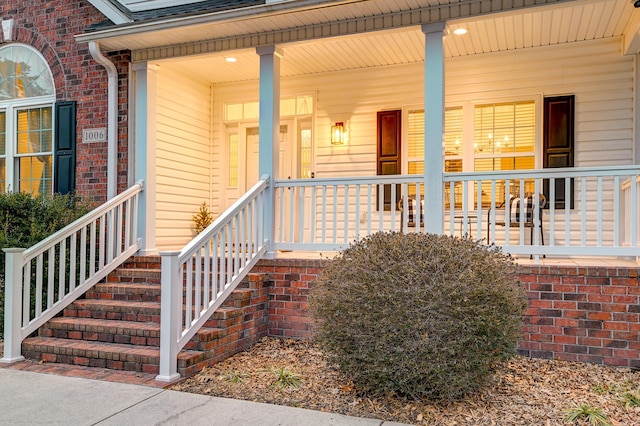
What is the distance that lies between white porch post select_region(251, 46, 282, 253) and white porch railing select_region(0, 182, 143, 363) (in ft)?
5.74

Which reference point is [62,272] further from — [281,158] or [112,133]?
[281,158]

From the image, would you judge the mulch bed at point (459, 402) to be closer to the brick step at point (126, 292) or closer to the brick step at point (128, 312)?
the brick step at point (128, 312)

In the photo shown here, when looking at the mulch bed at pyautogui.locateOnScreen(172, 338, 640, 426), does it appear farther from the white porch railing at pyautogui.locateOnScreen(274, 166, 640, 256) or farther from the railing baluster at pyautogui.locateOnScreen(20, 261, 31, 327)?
the railing baluster at pyautogui.locateOnScreen(20, 261, 31, 327)

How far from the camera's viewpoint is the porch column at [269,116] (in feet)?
20.2

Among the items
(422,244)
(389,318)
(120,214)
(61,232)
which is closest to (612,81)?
(422,244)

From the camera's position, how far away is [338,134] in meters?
7.68

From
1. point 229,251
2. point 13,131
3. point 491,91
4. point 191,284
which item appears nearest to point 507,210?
point 491,91

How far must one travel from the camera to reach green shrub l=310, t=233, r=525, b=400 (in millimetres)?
3504

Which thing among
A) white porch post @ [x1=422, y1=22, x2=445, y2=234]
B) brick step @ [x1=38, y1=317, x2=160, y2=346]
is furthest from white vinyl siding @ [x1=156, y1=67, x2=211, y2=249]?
white porch post @ [x1=422, y1=22, x2=445, y2=234]

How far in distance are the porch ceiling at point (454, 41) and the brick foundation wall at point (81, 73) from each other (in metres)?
0.92

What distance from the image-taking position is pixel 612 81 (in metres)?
6.48

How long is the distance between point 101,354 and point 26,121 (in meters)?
4.56

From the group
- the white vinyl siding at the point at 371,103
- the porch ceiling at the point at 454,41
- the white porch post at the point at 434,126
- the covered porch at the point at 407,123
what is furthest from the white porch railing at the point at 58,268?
the white porch post at the point at 434,126

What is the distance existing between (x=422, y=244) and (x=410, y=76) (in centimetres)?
413
